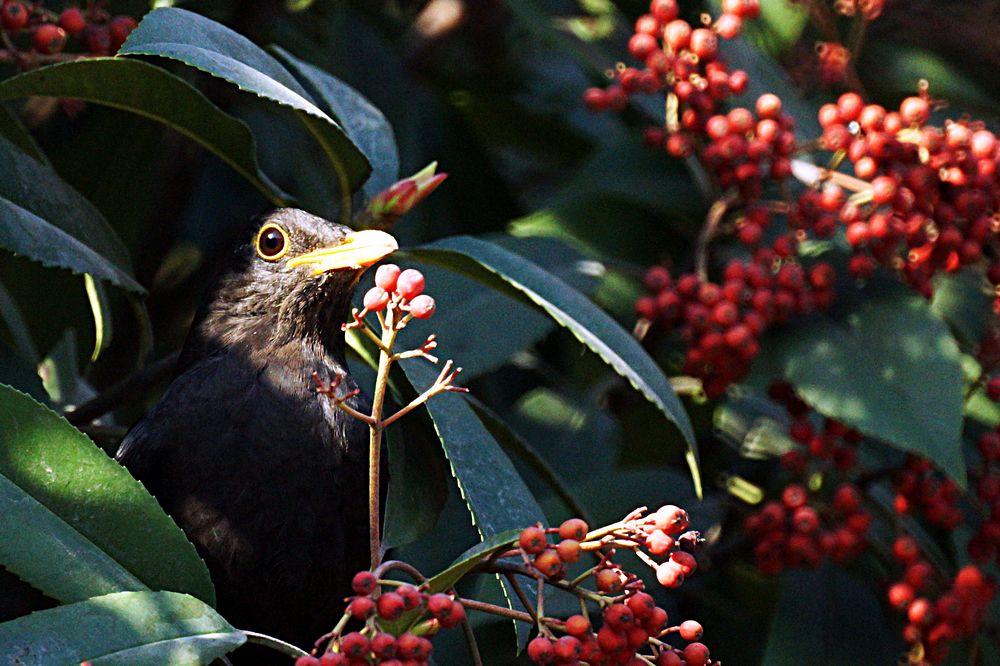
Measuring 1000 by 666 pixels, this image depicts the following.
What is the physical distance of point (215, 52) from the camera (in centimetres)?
190

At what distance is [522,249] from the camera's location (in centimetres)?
298

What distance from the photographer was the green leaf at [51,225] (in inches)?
82.6

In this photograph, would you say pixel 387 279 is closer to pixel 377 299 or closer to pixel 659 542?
pixel 377 299

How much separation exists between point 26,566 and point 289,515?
0.66m

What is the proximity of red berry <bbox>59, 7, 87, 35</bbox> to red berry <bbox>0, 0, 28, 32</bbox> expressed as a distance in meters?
0.13

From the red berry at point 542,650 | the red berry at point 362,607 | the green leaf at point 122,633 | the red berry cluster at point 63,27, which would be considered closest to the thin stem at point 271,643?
the green leaf at point 122,633

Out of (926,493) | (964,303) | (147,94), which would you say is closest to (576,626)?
(147,94)

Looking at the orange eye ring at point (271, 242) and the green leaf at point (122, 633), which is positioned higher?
the green leaf at point (122, 633)

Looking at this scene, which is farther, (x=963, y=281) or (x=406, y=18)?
(x=406, y=18)

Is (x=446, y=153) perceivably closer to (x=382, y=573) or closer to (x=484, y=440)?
(x=484, y=440)

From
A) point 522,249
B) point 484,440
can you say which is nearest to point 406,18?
point 522,249

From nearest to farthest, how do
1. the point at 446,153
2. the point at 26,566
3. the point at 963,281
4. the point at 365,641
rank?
the point at 365,641
the point at 26,566
the point at 963,281
the point at 446,153

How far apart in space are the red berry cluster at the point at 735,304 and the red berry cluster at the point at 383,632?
1.33 metres

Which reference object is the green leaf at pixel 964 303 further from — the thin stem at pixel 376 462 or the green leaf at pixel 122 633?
the green leaf at pixel 122 633
